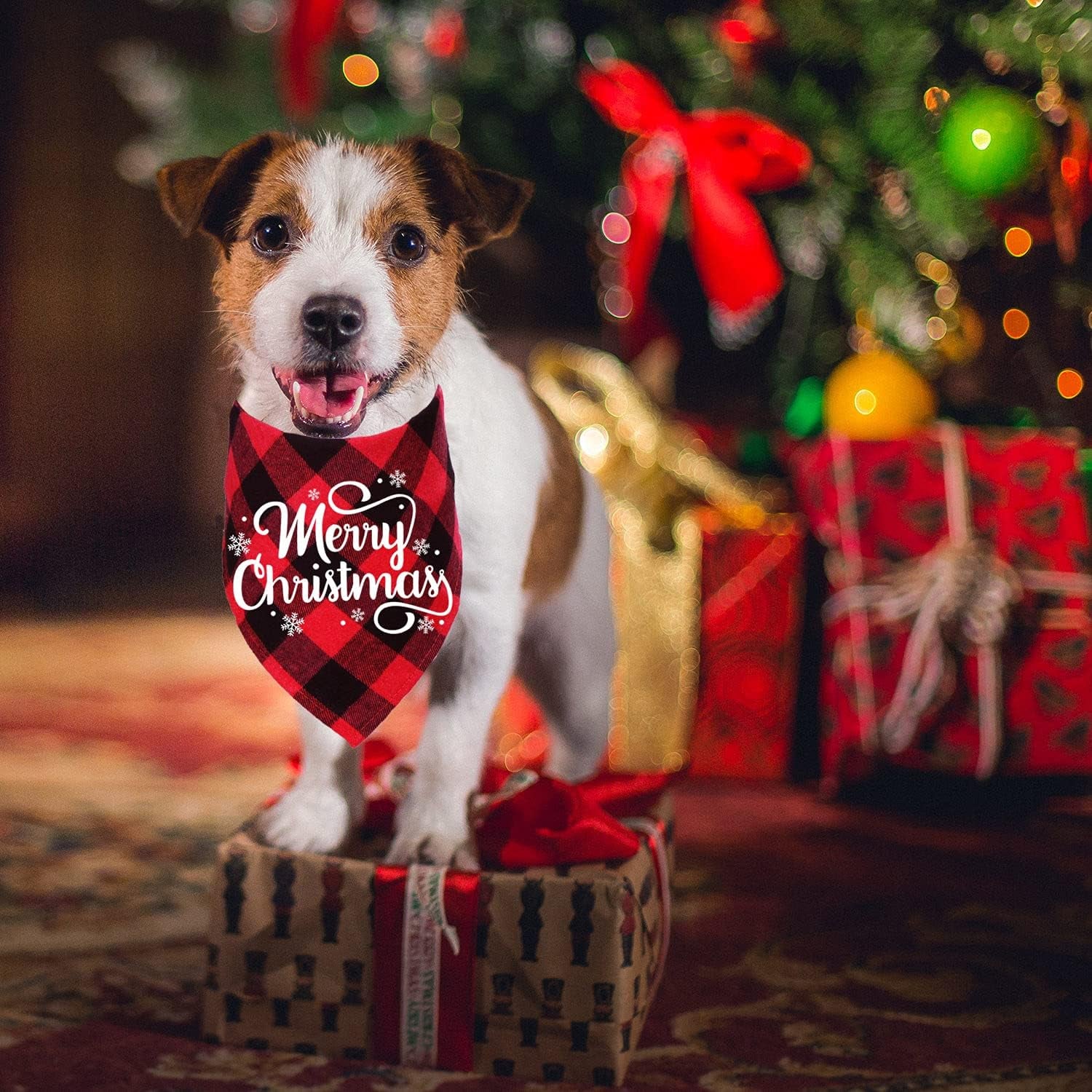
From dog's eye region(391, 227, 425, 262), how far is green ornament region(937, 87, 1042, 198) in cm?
61

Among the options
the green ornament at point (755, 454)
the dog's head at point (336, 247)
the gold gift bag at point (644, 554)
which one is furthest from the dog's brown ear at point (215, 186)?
the green ornament at point (755, 454)

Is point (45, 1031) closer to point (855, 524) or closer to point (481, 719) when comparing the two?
point (481, 719)

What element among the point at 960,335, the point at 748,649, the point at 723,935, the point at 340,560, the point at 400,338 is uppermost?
→ the point at 960,335

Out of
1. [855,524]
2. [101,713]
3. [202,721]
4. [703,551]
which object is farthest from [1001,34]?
[101,713]

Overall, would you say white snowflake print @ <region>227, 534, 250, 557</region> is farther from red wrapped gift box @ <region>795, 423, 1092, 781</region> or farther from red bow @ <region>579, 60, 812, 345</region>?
red wrapped gift box @ <region>795, 423, 1092, 781</region>

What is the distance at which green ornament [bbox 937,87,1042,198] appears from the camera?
3.10 ft

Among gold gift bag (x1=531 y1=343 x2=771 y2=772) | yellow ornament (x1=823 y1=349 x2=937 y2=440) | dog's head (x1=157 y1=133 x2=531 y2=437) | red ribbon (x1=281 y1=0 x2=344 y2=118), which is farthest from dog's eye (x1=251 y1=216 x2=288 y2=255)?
yellow ornament (x1=823 y1=349 x2=937 y2=440)

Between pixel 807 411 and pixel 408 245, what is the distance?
1.24 meters

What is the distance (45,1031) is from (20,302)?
2696 millimetres

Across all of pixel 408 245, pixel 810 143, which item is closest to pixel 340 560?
pixel 408 245

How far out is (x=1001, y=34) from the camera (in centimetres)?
98

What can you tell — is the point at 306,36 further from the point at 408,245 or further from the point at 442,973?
the point at 442,973

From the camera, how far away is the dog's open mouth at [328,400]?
18.1 inches

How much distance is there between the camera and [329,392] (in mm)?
464
